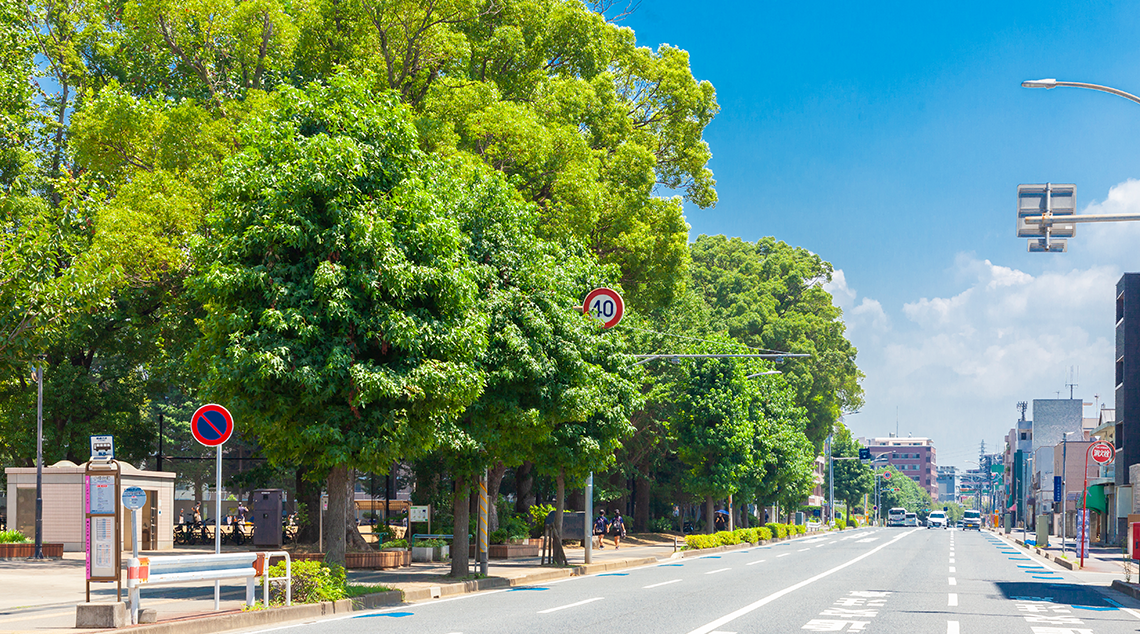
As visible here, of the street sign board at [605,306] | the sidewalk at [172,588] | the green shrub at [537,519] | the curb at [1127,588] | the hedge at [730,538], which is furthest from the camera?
the hedge at [730,538]

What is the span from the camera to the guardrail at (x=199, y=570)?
13180mm

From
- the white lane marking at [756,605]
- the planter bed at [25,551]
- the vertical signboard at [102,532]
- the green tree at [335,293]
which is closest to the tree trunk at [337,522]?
the green tree at [335,293]

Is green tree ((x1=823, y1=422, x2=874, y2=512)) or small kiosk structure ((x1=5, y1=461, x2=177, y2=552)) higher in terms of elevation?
small kiosk structure ((x1=5, y1=461, x2=177, y2=552))

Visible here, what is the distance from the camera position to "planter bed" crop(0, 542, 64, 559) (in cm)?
3016

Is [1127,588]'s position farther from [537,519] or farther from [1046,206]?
[537,519]

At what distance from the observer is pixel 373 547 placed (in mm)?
33656

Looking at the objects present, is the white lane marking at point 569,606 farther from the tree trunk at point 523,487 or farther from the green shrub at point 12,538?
the tree trunk at point 523,487

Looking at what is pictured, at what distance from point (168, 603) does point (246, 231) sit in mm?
5852

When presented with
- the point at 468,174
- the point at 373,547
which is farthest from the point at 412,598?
the point at 373,547

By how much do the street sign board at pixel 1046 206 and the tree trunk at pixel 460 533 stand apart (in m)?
12.7

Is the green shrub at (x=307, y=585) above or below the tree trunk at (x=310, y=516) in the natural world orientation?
above

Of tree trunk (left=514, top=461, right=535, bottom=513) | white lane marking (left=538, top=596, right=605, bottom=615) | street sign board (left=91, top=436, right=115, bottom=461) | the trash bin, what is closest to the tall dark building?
tree trunk (left=514, top=461, right=535, bottom=513)

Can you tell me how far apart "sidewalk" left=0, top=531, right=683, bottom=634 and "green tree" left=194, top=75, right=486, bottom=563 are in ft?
8.54

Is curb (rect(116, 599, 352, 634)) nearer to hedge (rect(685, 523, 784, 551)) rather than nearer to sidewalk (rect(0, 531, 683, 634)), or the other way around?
sidewalk (rect(0, 531, 683, 634))
